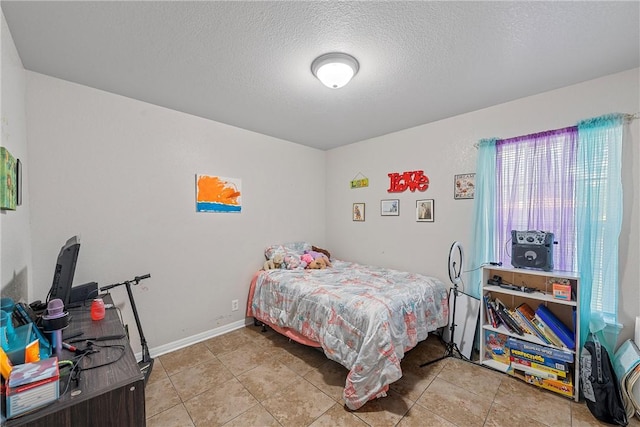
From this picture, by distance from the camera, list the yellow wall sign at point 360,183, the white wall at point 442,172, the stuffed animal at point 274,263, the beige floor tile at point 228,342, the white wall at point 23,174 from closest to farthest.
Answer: the white wall at point 23,174 → the white wall at point 442,172 → the beige floor tile at point 228,342 → the stuffed animal at point 274,263 → the yellow wall sign at point 360,183

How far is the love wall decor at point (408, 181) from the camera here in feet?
10.5

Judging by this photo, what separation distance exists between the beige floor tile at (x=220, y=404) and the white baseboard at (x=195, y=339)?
873 millimetres

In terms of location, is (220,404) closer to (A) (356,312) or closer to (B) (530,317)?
(A) (356,312)

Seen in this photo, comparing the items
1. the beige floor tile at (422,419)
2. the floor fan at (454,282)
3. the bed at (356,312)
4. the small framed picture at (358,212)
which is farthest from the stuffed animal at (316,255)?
the beige floor tile at (422,419)

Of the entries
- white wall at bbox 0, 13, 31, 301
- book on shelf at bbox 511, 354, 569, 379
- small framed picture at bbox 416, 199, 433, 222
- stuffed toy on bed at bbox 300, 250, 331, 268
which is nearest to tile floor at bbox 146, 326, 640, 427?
book on shelf at bbox 511, 354, 569, 379

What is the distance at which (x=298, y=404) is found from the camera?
6.38ft

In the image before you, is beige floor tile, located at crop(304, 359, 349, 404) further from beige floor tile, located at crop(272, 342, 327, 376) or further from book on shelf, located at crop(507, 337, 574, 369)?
book on shelf, located at crop(507, 337, 574, 369)

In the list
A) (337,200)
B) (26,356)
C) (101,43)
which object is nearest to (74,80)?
(101,43)

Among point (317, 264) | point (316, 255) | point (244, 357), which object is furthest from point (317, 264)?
point (244, 357)

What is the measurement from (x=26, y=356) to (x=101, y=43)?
1.85 m

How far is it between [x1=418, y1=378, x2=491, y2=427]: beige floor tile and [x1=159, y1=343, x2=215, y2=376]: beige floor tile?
6.64 feet

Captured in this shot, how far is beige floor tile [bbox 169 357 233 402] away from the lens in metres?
2.11

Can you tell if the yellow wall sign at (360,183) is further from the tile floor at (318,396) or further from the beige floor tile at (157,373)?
the beige floor tile at (157,373)

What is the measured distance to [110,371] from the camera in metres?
1.05
